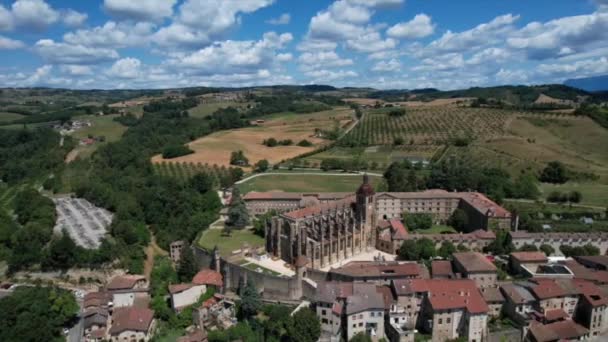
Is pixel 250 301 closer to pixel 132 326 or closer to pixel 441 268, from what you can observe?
pixel 132 326

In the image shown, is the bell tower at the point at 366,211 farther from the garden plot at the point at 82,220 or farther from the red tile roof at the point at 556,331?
the garden plot at the point at 82,220

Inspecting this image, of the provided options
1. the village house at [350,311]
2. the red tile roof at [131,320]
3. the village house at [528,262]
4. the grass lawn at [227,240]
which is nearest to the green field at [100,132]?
the grass lawn at [227,240]

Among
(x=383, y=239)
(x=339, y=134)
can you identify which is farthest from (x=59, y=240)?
(x=339, y=134)

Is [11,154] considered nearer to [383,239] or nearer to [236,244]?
[236,244]

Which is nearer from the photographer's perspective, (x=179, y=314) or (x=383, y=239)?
(x=179, y=314)

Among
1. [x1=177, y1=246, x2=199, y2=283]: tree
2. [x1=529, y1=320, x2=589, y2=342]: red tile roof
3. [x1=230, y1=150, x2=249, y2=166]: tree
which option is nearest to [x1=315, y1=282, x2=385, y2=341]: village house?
[x1=529, y1=320, x2=589, y2=342]: red tile roof

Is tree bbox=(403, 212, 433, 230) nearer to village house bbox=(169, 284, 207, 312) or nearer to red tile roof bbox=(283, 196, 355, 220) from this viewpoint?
red tile roof bbox=(283, 196, 355, 220)
